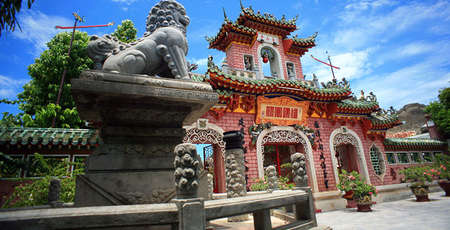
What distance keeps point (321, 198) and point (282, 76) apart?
666 centimetres

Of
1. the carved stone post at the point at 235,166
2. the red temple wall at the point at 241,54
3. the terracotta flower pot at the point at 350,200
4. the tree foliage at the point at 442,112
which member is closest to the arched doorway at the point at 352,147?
the terracotta flower pot at the point at 350,200

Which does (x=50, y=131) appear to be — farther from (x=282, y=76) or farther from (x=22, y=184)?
(x=282, y=76)

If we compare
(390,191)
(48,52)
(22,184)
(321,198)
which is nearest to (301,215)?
(321,198)

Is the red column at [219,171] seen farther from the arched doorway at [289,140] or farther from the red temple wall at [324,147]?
the arched doorway at [289,140]

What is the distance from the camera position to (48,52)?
44.3 feet

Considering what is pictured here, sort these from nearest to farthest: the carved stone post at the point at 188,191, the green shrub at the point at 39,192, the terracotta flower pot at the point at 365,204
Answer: the carved stone post at the point at 188,191 < the green shrub at the point at 39,192 < the terracotta flower pot at the point at 365,204

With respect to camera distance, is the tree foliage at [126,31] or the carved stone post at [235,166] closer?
the carved stone post at [235,166]

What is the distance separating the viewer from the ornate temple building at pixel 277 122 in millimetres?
8219

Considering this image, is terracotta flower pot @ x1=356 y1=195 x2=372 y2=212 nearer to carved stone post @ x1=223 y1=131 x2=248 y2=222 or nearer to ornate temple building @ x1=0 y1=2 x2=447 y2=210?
ornate temple building @ x1=0 y1=2 x2=447 y2=210

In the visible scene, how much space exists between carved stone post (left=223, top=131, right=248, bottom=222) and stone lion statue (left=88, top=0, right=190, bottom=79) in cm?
245

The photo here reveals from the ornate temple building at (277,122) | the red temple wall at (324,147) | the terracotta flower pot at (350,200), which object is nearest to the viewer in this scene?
the ornate temple building at (277,122)

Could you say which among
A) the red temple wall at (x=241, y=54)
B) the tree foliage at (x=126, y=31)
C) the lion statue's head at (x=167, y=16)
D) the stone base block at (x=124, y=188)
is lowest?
the stone base block at (x=124, y=188)

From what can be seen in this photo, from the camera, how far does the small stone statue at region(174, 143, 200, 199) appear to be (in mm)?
1783

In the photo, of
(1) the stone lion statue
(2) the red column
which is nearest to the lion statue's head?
(1) the stone lion statue
